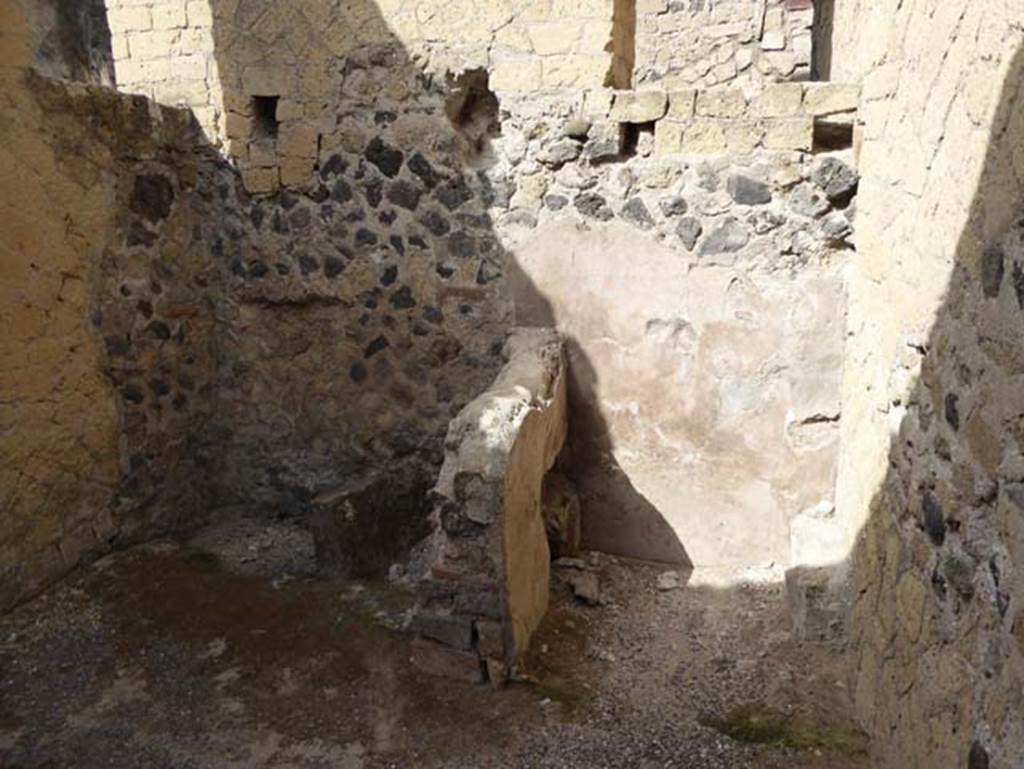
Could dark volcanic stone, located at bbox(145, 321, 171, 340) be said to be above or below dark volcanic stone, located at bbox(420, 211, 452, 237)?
below

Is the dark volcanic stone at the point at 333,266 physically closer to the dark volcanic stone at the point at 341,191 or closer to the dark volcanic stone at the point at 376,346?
the dark volcanic stone at the point at 341,191

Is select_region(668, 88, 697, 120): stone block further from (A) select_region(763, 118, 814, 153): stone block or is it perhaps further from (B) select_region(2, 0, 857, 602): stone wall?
(A) select_region(763, 118, 814, 153): stone block

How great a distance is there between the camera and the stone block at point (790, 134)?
3.19 metres

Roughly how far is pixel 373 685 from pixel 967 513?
2.04 meters

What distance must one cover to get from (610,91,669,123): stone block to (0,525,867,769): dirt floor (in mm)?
2024

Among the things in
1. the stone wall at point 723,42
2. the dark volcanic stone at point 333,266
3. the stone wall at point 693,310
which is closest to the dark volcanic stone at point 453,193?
the stone wall at point 693,310

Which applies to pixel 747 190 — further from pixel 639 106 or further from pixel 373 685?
pixel 373 685

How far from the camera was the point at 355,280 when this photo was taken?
4.06 m

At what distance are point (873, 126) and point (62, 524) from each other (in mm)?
3730

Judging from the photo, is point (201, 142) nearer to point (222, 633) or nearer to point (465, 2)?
point (465, 2)

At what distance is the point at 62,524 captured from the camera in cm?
352

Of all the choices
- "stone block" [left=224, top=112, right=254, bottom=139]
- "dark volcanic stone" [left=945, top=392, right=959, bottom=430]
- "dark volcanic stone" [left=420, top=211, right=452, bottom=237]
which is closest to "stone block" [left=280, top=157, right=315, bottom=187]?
"stone block" [left=224, top=112, right=254, bottom=139]

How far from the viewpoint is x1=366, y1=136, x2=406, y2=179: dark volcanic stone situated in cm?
386

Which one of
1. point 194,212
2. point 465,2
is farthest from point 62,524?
point 465,2
